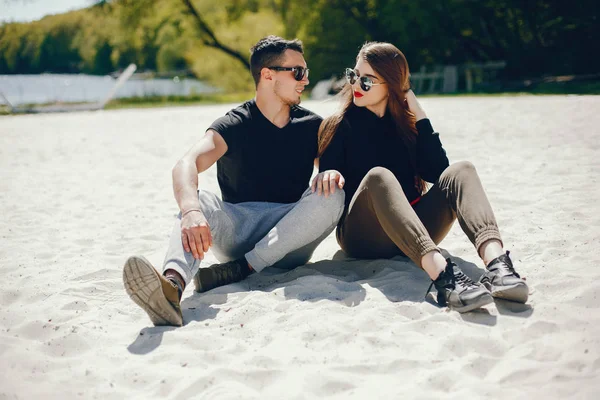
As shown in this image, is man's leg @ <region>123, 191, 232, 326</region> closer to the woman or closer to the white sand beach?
the white sand beach

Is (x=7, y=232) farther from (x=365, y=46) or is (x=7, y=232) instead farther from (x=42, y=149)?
(x=42, y=149)

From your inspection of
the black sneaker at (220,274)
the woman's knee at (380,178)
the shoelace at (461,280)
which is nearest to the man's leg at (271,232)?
the black sneaker at (220,274)

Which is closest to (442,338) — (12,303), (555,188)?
(12,303)

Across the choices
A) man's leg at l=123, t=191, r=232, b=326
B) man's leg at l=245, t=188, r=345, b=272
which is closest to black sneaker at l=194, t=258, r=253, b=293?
man's leg at l=245, t=188, r=345, b=272

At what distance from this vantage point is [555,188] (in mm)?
5324

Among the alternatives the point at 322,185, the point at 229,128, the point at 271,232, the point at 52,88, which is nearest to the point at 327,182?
the point at 322,185

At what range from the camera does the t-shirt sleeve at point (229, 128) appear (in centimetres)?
343

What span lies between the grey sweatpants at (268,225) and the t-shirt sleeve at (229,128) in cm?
37

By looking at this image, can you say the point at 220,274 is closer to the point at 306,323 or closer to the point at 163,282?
the point at 163,282

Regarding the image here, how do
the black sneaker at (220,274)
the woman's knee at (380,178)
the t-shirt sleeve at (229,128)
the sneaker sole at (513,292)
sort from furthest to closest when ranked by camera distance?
the t-shirt sleeve at (229,128) < the black sneaker at (220,274) < the woman's knee at (380,178) < the sneaker sole at (513,292)

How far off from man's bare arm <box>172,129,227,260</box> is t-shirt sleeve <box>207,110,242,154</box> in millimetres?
A: 27

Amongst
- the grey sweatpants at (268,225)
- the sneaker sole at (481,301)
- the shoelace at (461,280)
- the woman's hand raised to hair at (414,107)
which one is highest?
the woman's hand raised to hair at (414,107)

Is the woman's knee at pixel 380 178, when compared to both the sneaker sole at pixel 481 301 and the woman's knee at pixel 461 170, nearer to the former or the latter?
the woman's knee at pixel 461 170

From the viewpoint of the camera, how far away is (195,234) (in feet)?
9.62
